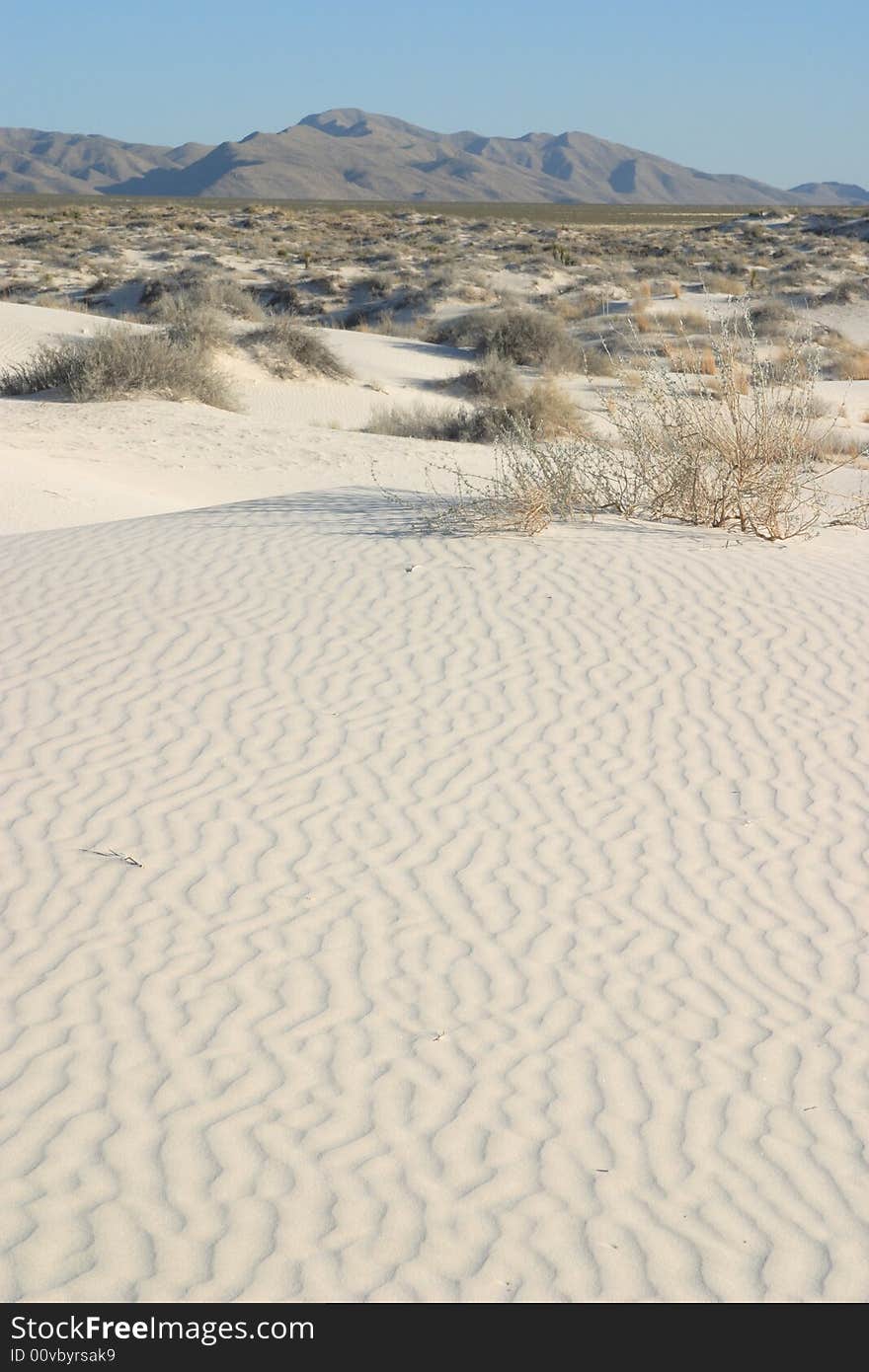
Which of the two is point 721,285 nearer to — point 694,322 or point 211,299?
point 694,322

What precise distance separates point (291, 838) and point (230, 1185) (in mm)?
2099

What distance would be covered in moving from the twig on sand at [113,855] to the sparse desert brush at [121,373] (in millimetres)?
14658

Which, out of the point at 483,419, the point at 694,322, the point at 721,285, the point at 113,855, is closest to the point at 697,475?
the point at 113,855

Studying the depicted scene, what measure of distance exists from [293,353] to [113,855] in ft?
60.7

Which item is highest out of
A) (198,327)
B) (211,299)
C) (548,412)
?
(211,299)

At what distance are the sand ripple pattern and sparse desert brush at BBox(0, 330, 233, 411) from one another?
1113cm

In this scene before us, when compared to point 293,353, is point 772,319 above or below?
above

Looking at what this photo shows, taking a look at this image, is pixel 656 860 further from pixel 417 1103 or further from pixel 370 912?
pixel 417 1103

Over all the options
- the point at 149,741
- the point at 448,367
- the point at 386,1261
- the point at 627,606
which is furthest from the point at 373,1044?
the point at 448,367

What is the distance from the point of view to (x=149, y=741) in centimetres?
645

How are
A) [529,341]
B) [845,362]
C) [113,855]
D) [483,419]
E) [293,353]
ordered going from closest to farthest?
[113,855] < [483,419] < [293,353] < [529,341] < [845,362]

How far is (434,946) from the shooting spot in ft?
15.7

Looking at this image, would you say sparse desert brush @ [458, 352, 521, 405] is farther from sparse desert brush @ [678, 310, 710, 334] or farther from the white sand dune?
the white sand dune

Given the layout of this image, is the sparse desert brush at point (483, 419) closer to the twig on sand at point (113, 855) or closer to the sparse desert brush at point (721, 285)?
the twig on sand at point (113, 855)
